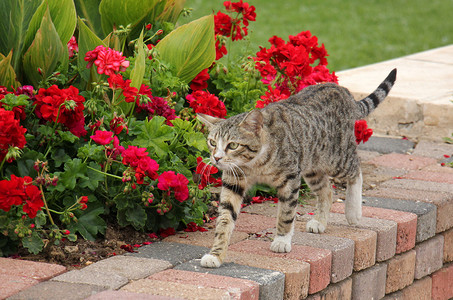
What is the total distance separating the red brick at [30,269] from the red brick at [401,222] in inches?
65.9

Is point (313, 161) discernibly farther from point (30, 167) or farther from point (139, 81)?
point (30, 167)

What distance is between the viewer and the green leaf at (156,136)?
128 inches

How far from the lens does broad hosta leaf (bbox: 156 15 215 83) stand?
3709 millimetres

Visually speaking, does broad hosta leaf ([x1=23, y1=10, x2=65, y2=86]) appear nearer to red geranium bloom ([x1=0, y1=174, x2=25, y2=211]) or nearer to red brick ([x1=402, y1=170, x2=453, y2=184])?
red geranium bloom ([x1=0, y1=174, x2=25, y2=211])

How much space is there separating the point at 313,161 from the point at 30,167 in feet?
4.38

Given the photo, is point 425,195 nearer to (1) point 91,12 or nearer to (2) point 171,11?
(2) point 171,11

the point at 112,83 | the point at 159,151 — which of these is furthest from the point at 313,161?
the point at 112,83

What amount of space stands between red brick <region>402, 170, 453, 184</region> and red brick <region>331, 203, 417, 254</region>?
620 mm

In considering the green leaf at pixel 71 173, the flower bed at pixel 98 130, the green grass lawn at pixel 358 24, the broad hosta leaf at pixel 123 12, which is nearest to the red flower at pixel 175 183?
the flower bed at pixel 98 130

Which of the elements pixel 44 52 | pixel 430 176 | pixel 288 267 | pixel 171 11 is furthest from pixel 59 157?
pixel 430 176

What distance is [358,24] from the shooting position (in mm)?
12055

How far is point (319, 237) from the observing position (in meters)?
3.28

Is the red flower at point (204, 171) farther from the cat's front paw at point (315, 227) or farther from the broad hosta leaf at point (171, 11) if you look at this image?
the broad hosta leaf at point (171, 11)

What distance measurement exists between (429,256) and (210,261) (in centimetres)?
166
